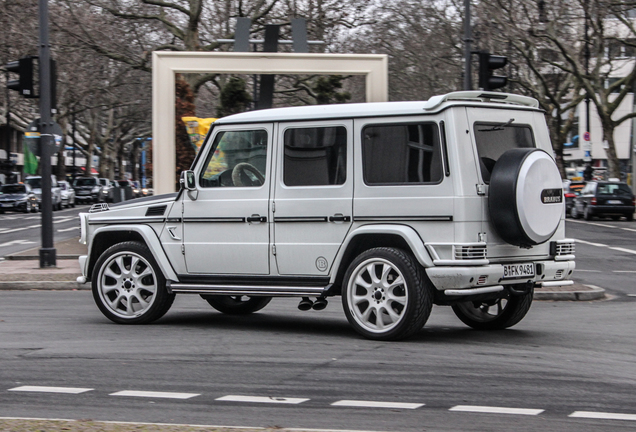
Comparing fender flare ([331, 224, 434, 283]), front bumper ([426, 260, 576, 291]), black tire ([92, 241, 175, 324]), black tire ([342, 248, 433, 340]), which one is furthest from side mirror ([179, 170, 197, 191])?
front bumper ([426, 260, 576, 291])

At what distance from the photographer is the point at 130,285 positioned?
30.8ft

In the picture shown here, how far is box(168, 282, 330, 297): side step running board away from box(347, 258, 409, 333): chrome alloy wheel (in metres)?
0.33

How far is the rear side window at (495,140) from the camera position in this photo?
8.05 metres

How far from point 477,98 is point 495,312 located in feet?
7.26

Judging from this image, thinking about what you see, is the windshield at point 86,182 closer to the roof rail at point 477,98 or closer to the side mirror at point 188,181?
the side mirror at point 188,181

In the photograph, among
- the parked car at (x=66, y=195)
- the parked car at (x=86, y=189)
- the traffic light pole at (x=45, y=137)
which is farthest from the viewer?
the parked car at (x=86, y=189)

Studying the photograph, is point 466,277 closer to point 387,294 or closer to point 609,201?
point 387,294

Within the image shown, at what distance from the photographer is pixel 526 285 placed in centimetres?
832

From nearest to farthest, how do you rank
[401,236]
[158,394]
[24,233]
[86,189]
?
[158,394], [401,236], [24,233], [86,189]

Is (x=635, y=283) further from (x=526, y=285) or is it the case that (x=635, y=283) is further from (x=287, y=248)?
(x=287, y=248)

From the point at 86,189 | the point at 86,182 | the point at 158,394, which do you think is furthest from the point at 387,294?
the point at 86,182

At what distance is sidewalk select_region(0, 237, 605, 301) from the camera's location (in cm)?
1262

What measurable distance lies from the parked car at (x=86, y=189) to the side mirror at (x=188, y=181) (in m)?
56.8

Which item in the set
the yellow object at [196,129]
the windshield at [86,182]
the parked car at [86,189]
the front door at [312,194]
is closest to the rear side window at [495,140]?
the front door at [312,194]
